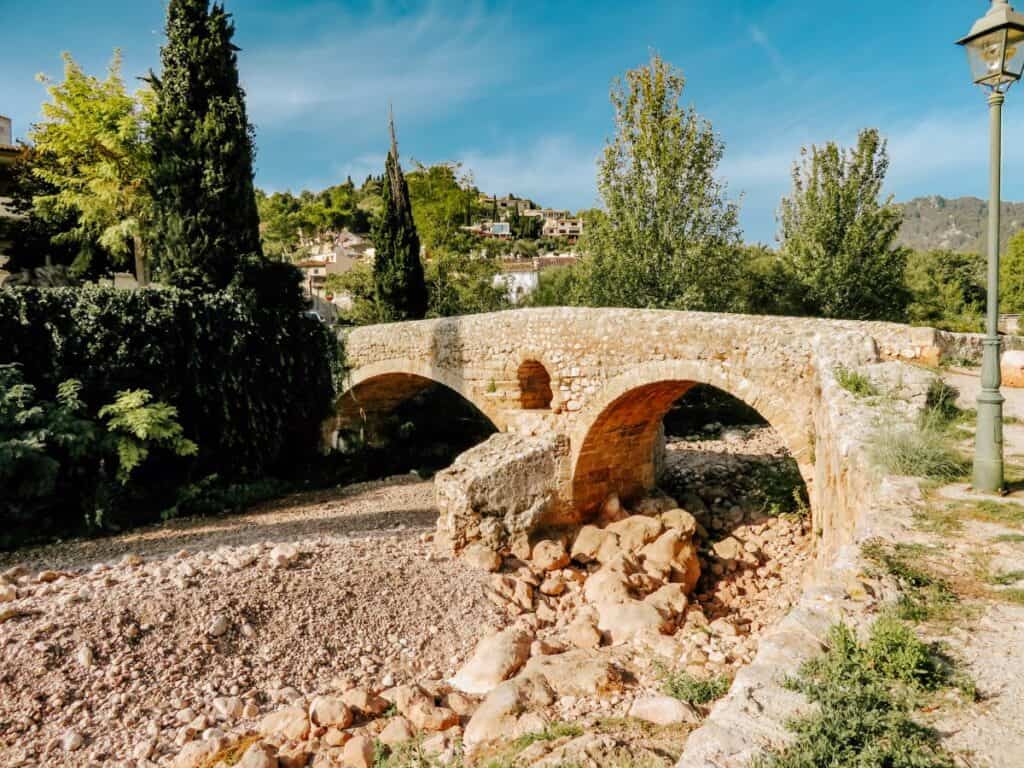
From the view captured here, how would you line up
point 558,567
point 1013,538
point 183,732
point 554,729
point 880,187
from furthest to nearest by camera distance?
point 880,187 < point 558,567 < point 183,732 < point 554,729 < point 1013,538

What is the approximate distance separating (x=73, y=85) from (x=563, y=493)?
17.8 metres

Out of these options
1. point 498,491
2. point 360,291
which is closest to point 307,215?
point 360,291

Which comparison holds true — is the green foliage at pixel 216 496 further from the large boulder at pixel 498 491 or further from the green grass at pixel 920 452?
the green grass at pixel 920 452

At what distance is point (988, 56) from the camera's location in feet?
15.2

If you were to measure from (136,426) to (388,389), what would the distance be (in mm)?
6464

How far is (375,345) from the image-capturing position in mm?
16453

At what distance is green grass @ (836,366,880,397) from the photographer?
7.00 meters

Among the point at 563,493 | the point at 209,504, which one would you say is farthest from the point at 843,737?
the point at 209,504

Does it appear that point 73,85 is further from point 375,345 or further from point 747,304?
point 747,304

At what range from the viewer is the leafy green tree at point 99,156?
18.0 m

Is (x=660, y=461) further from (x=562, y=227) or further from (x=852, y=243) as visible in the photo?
(x=562, y=227)

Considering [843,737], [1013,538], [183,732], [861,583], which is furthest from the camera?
[183,732]

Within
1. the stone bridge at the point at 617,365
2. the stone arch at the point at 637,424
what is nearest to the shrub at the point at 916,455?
the stone bridge at the point at 617,365

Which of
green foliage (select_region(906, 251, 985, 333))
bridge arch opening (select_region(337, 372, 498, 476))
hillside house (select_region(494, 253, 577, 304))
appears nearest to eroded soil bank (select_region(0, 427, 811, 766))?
bridge arch opening (select_region(337, 372, 498, 476))
